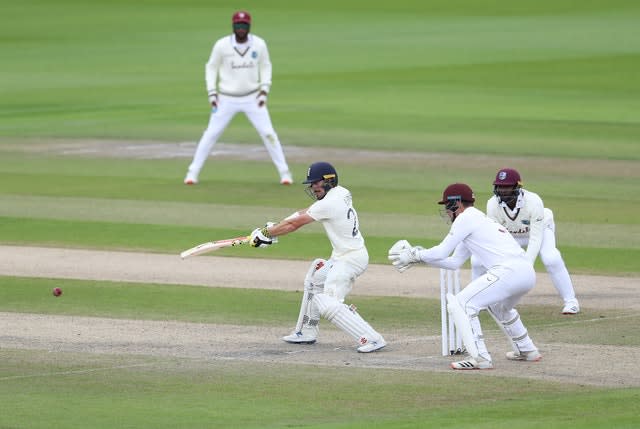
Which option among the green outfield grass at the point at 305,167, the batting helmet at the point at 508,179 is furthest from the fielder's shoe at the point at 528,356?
the batting helmet at the point at 508,179

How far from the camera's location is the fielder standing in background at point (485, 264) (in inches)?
426

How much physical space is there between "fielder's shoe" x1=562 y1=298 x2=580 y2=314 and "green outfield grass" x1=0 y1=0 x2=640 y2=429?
215mm

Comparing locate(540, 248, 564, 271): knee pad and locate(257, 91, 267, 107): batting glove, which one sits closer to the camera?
locate(540, 248, 564, 271): knee pad

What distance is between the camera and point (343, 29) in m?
51.5

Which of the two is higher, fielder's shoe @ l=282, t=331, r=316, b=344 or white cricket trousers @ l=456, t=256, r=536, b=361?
white cricket trousers @ l=456, t=256, r=536, b=361

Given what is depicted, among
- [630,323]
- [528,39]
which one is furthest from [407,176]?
[528,39]

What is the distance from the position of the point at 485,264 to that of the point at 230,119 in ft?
33.5

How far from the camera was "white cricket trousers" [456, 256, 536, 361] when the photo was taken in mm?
10852

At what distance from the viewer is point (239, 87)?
819 inches

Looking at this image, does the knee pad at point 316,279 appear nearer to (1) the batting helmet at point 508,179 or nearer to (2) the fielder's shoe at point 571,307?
(1) the batting helmet at point 508,179

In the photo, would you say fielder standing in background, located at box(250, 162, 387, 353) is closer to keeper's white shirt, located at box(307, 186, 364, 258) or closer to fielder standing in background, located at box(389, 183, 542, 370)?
keeper's white shirt, located at box(307, 186, 364, 258)

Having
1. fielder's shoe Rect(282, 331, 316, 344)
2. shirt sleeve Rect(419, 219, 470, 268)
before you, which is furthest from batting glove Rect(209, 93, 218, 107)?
shirt sleeve Rect(419, 219, 470, 268)

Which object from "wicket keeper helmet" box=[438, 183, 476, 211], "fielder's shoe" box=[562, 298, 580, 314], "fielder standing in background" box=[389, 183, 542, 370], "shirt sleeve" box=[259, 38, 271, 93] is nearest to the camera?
"fielder standing in background" box=[389, 183, 542, 370]

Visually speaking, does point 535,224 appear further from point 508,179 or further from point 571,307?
point 571,307
